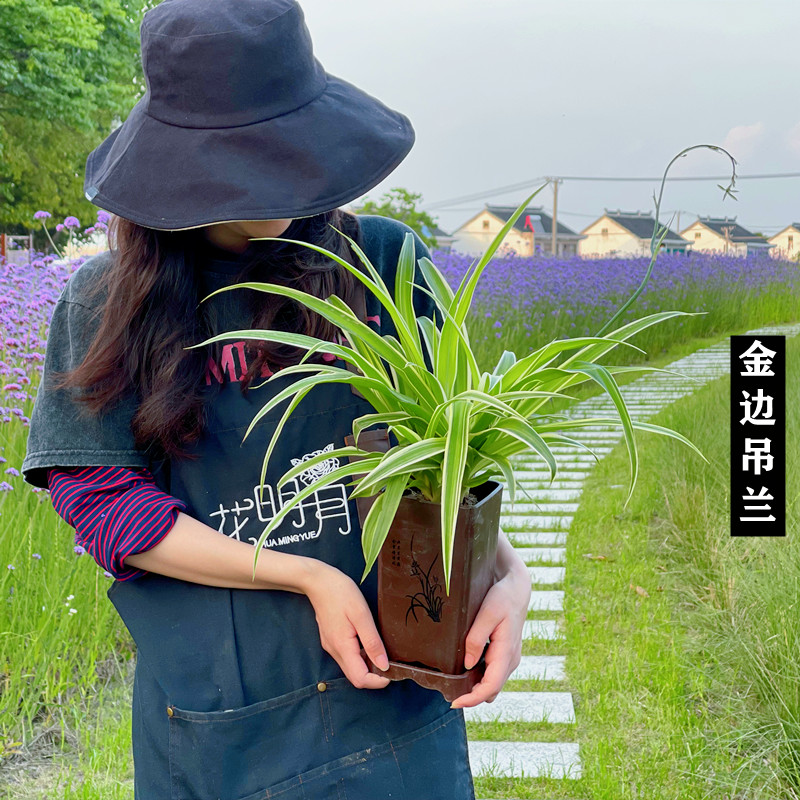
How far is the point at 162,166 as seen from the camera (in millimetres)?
1069

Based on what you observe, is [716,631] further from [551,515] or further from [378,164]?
[378,164]

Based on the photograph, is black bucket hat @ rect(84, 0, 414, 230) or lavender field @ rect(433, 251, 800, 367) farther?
lavender field @ rect(433, 251, 800, 367)

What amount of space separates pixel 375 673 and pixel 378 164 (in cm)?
64

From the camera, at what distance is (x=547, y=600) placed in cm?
355

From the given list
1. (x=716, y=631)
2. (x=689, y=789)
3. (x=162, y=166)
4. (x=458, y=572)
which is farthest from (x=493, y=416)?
(x=716, y=631)

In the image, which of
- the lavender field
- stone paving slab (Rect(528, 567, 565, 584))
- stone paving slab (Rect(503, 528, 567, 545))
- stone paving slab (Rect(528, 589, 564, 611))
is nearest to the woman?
stone paving slab (Rect(528, 589, 564, 611))

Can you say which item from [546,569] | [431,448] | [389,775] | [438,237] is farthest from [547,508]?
[438,237]

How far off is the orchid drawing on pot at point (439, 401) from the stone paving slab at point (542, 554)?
2.92 m

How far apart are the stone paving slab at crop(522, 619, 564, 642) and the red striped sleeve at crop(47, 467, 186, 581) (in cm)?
229

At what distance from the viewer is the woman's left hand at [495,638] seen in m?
1.08

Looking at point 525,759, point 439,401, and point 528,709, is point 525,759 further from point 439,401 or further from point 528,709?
point 439,401

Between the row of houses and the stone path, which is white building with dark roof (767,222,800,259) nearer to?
the row of houses

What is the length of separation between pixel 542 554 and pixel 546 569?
0.66 ft

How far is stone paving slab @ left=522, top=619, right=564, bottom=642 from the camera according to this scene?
323 centimetres
